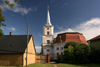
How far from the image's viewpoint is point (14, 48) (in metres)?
19.7

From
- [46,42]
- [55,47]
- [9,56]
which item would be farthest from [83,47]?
[46,42]

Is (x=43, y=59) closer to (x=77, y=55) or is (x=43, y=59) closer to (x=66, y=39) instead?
(x=77, y=55)

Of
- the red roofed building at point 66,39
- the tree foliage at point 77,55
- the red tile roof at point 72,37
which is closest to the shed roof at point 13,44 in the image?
the tree foliage at point 77,55

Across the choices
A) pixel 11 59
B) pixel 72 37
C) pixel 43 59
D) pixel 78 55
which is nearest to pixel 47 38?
pixel 72 37

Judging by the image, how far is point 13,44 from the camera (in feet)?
68.7

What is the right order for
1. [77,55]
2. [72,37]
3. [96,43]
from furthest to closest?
[72,37]
[96,43]
[77,55]

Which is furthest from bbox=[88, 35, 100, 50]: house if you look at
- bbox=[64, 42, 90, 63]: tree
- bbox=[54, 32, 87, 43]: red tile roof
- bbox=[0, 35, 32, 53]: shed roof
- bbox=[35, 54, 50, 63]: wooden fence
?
bbox=[0, 35, 32, 53]: shed roof

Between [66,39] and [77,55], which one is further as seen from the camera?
[66,39]

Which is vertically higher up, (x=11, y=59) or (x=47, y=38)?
(x=47, y=38)

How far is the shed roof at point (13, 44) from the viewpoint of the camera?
19175mm

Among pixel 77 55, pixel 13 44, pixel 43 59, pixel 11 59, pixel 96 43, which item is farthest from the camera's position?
pixel 96 43

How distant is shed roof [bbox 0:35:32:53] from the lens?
755 inches

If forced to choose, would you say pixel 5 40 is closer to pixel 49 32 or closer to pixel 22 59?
pixel 22 59

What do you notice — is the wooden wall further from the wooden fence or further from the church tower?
the church tower
